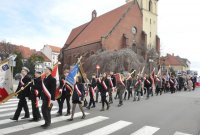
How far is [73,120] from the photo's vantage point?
10133mm

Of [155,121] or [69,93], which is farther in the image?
[69,93]

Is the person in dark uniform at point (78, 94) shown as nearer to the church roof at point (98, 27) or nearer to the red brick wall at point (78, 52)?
the red brick wall at point (78, 52)

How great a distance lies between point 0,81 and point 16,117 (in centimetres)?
138

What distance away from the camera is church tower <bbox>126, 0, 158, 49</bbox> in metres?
56.2

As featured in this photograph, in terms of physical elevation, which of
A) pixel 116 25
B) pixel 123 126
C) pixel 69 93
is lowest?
pixel 123 126

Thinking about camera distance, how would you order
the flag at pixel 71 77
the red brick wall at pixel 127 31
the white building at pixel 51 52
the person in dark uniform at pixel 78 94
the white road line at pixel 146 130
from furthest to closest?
the white building at pixel 51 52, the red brick wall at pixel 127 31, the flag at pixel 71 77, the person in dark uniform at pixel 78 94, the white road line at pixel 146 130

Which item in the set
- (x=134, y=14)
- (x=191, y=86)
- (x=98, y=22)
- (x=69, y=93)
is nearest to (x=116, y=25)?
(x=134, y=14)

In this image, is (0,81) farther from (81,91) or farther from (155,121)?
(155,121)

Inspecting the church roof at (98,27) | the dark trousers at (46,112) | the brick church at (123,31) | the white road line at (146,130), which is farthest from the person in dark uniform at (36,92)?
the church roof at (98,27)

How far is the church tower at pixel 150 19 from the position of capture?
2211 inches

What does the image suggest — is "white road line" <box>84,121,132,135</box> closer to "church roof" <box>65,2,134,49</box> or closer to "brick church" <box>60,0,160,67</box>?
"brick church" <box>60,0,160,67</box>

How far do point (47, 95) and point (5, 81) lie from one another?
212 centimetres

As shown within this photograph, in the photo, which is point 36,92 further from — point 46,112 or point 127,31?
point 127,31

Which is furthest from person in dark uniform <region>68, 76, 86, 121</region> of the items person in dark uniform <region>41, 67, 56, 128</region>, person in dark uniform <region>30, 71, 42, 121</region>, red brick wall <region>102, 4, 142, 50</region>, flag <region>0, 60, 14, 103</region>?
red brick wall <region>102, 4, 142, 50</region>
